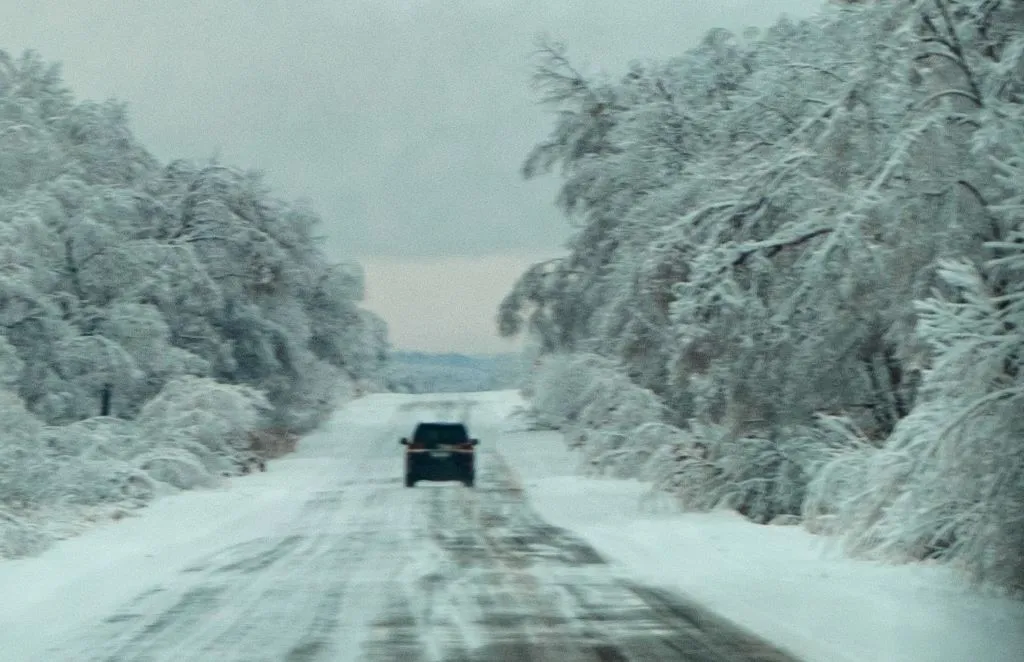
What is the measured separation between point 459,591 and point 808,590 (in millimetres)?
3242

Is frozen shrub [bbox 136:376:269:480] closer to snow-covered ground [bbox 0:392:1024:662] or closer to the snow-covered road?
the snow-covered road

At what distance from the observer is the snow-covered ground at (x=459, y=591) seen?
11203 millimetres

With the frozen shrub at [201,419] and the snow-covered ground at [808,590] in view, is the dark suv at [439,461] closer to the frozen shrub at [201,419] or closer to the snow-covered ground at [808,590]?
the frozen shrub at [201,419]

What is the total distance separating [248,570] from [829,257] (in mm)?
8164

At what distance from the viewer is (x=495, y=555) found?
18422 millimetres

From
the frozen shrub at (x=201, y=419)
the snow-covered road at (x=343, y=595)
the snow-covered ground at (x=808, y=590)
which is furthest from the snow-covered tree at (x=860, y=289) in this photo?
the frozen shrub at (x=201, y=419)

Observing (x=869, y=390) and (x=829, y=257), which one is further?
(x=869, y=390)

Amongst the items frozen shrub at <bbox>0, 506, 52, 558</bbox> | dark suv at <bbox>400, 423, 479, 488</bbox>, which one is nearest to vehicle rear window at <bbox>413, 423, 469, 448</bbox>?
dark suv at <bbox>400, 423, 479, 488</bbox>

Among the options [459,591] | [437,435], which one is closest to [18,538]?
[459,591]

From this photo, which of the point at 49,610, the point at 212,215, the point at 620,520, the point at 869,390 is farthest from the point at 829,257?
the point at 212,215

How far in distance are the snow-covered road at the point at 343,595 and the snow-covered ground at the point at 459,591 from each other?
36 millimetres

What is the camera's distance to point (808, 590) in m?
14.1

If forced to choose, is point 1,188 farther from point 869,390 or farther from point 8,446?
point 869,390

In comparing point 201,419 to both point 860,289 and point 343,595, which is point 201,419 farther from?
point 343,595
